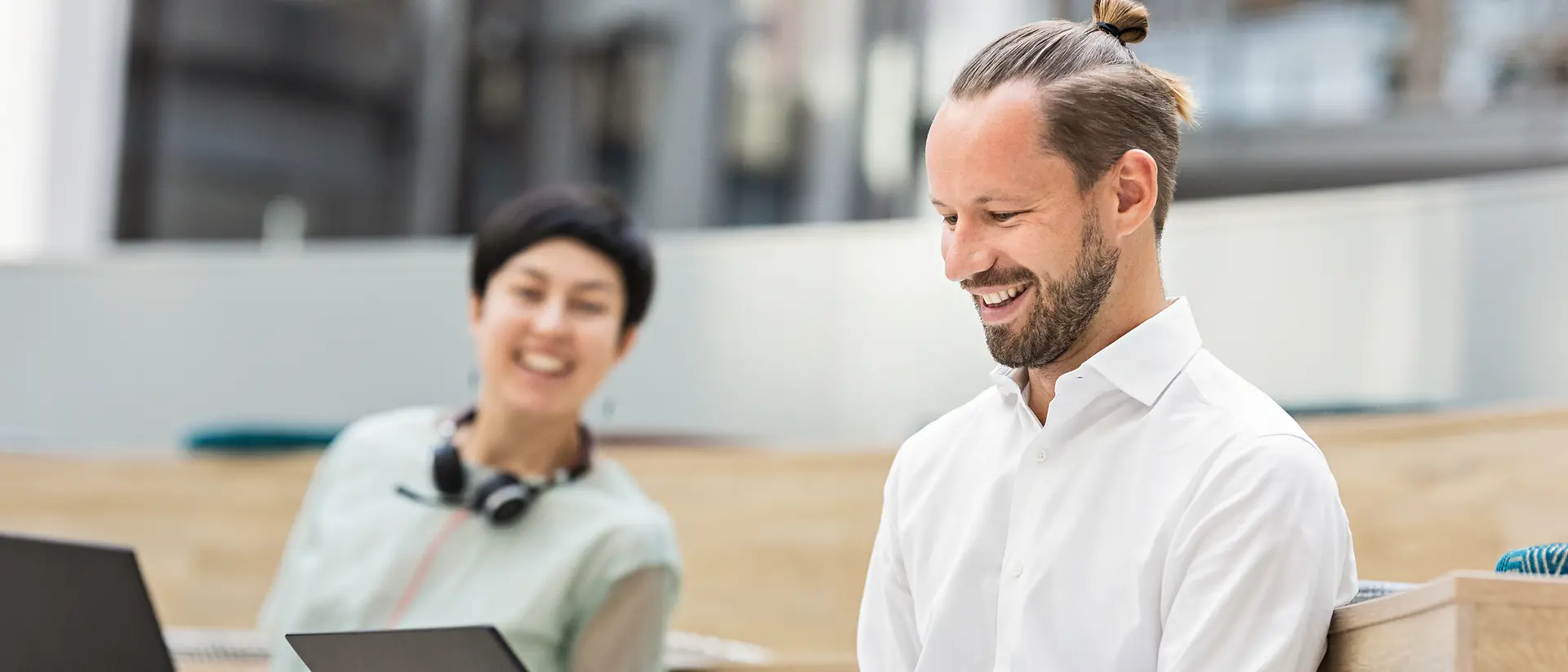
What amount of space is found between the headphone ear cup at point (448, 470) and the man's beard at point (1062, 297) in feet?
3.77

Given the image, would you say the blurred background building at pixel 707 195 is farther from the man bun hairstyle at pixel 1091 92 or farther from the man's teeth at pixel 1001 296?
the man's teeth at pixel 1001 296

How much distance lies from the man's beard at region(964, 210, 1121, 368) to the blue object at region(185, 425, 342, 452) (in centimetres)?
289

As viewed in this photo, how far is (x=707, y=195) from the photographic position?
17.2ft

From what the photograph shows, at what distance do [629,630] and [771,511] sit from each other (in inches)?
57.7

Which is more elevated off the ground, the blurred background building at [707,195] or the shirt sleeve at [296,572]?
the blurred background building at [707,195]

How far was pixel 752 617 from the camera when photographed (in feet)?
11.7

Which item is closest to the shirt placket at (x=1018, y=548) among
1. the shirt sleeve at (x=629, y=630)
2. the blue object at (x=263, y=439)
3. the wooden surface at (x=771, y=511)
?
the shirt sleeve at (x=629, y=630)

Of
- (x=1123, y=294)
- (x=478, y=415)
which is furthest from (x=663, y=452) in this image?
(x=1123, y=294)

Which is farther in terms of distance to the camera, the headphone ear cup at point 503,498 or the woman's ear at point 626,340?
the woman's ear at point 626,340

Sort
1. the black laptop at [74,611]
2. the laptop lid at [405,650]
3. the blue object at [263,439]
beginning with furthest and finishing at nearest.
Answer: the blue object at [263,439], the black laptop at [74,611], the laptop lid at [405,650]

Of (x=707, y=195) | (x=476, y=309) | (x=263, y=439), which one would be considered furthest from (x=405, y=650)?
(x=707, y=195)

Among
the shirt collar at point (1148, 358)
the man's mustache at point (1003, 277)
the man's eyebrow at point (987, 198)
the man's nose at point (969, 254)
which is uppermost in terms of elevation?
the man's eyebrow at point (987, 198)

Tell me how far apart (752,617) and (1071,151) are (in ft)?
7.67

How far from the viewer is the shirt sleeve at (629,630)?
2158mm
